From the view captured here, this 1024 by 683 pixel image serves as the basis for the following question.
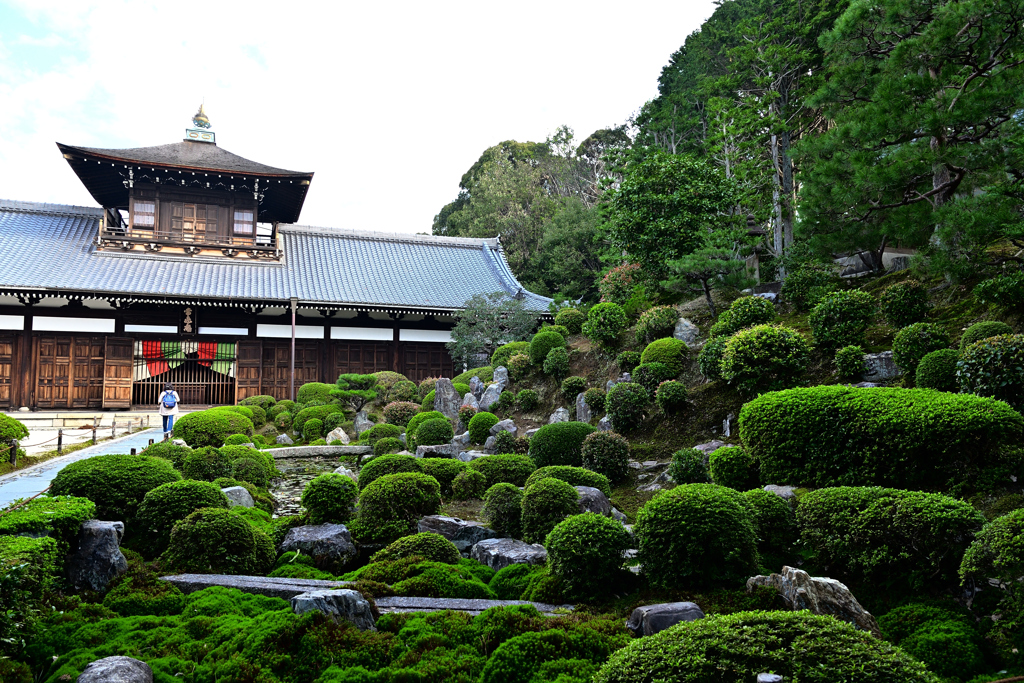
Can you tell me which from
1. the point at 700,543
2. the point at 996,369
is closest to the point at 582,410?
the point at 996,369

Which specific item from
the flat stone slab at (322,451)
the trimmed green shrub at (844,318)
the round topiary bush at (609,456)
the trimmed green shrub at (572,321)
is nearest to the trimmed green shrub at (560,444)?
the round topiary bush at (609,456)

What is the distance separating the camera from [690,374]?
11516 millimetres

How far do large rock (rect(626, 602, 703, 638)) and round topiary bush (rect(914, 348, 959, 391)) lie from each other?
16.8 ft

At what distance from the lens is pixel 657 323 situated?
12867 millimetres

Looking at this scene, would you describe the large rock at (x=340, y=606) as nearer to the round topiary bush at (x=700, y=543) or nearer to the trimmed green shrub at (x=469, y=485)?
the round topiary bush at (x=700, y=543)

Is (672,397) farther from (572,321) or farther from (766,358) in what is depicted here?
(572,321)

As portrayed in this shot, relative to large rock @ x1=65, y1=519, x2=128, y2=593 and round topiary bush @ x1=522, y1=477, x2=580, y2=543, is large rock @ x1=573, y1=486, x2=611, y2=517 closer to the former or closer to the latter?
round topiary bush @ x1=522, y1=477, x2=580, y2=543

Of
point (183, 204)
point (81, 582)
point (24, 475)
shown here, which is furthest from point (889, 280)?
point (183, 204)

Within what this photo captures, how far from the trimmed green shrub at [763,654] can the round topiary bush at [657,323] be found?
33.7 ft

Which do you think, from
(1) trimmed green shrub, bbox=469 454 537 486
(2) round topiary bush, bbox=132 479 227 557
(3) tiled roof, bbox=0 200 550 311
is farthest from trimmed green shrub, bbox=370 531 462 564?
(3) tiled roof, bbox=0 200 550 311

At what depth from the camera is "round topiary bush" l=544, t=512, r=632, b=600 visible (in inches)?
200

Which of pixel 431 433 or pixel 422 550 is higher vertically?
pixel 431 433

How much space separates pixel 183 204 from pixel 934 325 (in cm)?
2450

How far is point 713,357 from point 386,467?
5.79 metres
